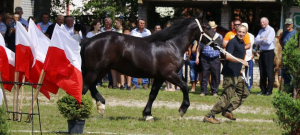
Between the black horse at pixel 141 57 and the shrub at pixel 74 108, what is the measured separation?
2.16m

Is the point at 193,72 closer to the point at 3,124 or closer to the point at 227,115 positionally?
the point at 227,115

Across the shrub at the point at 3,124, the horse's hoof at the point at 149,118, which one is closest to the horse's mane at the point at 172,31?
the horse's hoof at the point at 149,118

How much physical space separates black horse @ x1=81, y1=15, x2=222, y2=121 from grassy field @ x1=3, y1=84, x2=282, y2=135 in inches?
23.2

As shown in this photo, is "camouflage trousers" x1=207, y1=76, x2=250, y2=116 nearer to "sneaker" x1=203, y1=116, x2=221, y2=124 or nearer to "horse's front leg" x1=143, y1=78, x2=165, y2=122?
"sneaker" x1=203, y1=116, x2=221, y2=124

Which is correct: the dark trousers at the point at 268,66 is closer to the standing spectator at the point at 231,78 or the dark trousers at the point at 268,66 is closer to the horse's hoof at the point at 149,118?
the standing spectator at the point at 231,78

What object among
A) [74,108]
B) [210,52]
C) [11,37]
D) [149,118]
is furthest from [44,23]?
[74,108]

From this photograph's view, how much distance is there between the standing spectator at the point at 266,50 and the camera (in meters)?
16.9

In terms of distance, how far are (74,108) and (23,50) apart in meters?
1.24

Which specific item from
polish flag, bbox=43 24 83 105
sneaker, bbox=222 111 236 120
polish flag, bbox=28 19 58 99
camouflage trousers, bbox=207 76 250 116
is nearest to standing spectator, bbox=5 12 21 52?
sneaker, bbox=222 111 236 120

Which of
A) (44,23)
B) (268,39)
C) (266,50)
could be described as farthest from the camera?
(44,23)

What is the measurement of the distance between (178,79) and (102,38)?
1.69m

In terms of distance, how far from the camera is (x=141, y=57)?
11.3 m

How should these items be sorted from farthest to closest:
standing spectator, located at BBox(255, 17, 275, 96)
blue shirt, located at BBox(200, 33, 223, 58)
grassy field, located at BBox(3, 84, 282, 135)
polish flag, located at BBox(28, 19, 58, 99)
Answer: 1. standing spectator, located at BBox(255, 17, 275, 96)
2. blue shirt, located at BBox(200, 33, 223, 58)
3. grassy field, located at BBox(3, 84, 282, 135)
4. polish flag, located at BBox(28, 19, 58, 99)

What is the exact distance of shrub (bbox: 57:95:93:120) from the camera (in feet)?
29.8
